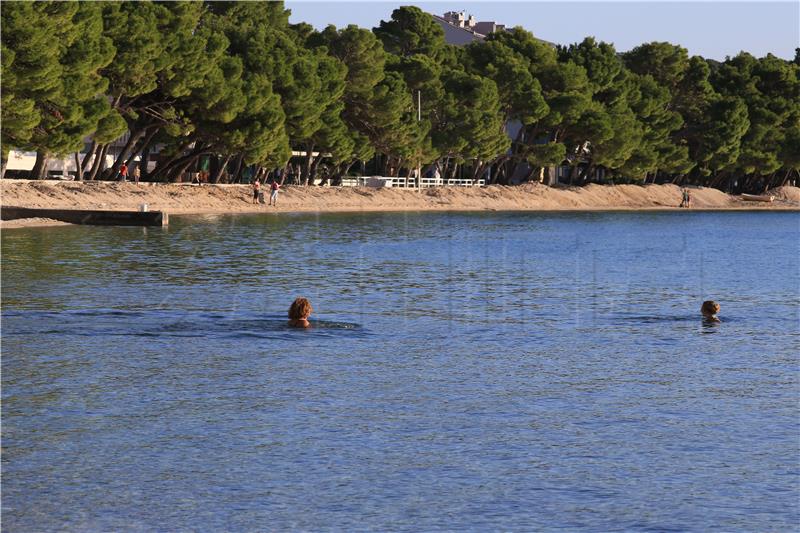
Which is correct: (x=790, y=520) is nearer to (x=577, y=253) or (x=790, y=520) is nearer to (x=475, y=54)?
(x=577, y=253)

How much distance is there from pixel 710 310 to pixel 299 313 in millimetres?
8199

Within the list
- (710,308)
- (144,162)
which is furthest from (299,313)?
(144,162)

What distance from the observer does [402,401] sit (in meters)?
16.3

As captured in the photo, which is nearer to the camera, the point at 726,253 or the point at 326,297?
the point at 326,297

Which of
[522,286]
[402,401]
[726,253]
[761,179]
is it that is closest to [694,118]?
[761,179]

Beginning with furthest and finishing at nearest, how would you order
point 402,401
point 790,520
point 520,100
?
point 520,100
point 402,401
point 790,520

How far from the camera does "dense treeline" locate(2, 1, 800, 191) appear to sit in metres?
64.6

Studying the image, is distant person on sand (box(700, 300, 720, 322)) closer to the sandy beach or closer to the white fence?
the sandy beach

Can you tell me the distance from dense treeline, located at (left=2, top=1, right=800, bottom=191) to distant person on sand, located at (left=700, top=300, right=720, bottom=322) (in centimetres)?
3996

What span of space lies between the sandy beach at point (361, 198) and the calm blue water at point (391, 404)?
2987 cm

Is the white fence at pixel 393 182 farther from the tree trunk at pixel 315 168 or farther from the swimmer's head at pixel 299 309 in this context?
the swimmer's head at pixel 299 309

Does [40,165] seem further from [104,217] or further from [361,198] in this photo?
[361,198]

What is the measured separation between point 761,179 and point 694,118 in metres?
24.8

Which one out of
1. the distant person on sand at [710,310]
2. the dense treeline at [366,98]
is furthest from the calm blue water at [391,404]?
the dense treeline at [366,98]
